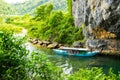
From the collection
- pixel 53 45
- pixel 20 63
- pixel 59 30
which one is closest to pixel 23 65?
pixel 20 63

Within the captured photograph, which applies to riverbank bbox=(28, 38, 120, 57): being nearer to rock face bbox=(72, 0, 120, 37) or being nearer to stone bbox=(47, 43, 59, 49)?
stone bbox=(47, 43, 59, 49)

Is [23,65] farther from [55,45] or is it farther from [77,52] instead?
[55,45]

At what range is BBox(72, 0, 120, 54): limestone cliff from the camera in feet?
161

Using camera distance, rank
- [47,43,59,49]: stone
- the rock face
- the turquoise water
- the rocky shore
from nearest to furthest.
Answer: the turquoise water < the rock face < [47,43,59,49]: stone < the rocky shore

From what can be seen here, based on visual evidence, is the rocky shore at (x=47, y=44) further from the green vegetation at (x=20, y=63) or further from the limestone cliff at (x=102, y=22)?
the green vegetation at (x=20, y=63)

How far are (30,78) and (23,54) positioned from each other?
1.36 meters

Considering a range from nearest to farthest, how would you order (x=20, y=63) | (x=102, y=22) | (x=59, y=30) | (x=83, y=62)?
(x=20, y=63) < (x=83, y=62) < (x=102, y=22) < (x=59, y=30)

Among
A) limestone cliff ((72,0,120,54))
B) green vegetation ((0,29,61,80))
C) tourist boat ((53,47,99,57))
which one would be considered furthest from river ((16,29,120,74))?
green vegetation ((0,29,61,80))

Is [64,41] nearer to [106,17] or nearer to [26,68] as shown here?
[106,17]

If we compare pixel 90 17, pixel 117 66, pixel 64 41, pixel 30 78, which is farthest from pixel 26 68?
pixel 64 41

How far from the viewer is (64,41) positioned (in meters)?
70.4

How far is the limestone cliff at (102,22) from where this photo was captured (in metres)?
49.1

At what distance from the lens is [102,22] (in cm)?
5247

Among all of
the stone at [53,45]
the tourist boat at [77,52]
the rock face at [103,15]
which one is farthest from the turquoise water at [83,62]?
the stone at [53,45]
